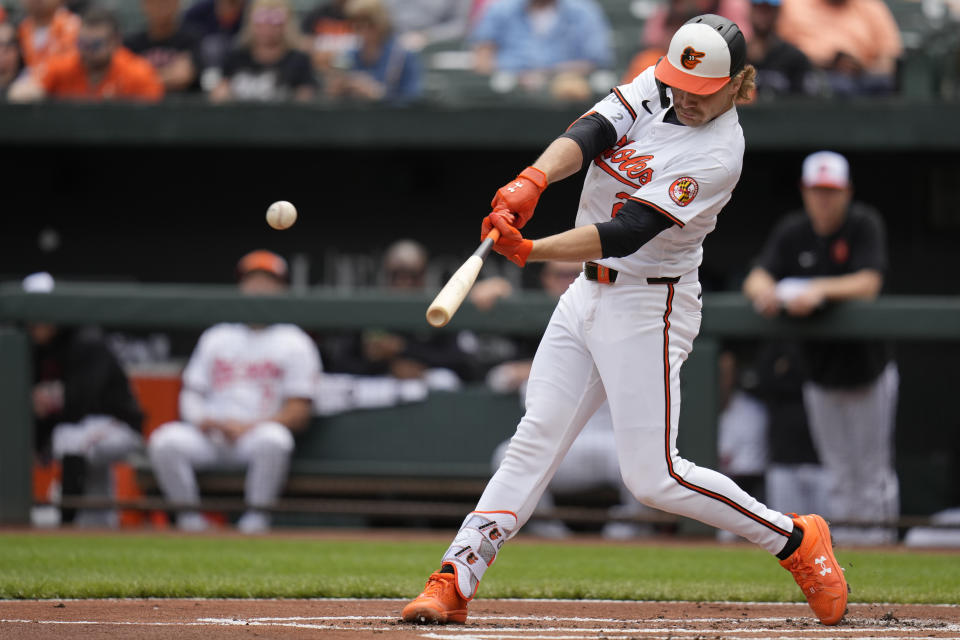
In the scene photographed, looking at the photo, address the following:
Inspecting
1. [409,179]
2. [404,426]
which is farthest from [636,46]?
[404,426]

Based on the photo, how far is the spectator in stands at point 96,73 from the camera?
8.09 m

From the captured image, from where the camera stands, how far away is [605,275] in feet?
12.4

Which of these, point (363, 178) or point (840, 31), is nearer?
point (840, 31)

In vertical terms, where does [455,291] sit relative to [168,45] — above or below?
below

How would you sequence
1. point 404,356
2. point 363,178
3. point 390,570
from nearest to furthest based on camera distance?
1. point 390,570
2. point 404,356
3. point 363,178

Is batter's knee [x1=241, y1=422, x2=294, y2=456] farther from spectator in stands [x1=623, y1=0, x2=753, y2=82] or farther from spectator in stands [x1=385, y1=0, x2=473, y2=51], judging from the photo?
spectator in stands [x1=385, y1=0, x2=473, y2=51]

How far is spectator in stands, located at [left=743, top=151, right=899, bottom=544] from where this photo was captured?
6.19 metres

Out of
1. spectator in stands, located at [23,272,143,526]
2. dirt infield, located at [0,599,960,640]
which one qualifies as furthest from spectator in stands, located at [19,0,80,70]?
dirt infield, located at [0,599,960,640]

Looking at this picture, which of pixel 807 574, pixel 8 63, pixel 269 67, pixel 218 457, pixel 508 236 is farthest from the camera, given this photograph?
pixel 8 63

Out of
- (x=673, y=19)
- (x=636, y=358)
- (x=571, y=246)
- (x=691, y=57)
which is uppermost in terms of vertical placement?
(x=673, y=19)

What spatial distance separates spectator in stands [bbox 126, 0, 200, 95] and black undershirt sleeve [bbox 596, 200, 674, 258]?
5392 mm

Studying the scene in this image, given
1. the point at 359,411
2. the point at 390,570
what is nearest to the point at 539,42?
the point at 359,411

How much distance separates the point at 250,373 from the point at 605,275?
10.7 feet

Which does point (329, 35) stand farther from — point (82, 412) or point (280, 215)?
point (280, 215)
